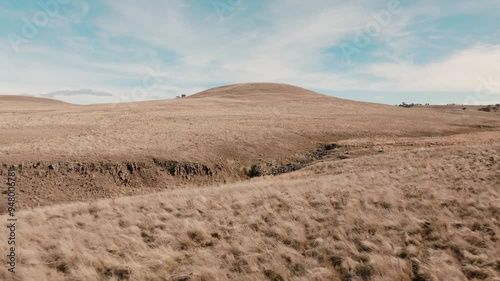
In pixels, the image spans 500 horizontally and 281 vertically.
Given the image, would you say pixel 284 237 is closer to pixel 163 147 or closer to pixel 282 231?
pixel 282 231

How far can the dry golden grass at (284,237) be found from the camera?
6863mm

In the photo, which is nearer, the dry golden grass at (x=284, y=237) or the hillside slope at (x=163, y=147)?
the dry golden grass at (x=284, y=237)

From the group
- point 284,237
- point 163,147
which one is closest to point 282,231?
point 284,237

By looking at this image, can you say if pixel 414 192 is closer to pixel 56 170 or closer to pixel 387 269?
pixel 387 269

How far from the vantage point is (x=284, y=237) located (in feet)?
28.2

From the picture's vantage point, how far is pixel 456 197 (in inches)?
415


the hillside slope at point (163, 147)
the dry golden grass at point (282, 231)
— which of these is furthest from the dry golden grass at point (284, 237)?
the hillside slope at point (163, 147)

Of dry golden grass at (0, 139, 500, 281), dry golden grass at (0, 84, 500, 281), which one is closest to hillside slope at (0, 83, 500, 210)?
dry golden grass at (0, 84, 500, 281)

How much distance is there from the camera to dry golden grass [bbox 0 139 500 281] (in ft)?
22.5

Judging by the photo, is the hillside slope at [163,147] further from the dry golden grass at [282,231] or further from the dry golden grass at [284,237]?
Result: the dry golden grass at [284,237]

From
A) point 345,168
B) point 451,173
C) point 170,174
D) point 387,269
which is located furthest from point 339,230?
point 170,174

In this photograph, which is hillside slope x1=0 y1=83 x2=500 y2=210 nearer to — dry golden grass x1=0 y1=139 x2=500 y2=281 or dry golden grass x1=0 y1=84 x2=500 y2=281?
dry golden grass x1=0 y1=84 x2=500 y2=281

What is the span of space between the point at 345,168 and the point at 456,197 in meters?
13.0

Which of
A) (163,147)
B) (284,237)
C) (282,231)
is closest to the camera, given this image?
(284,237)
